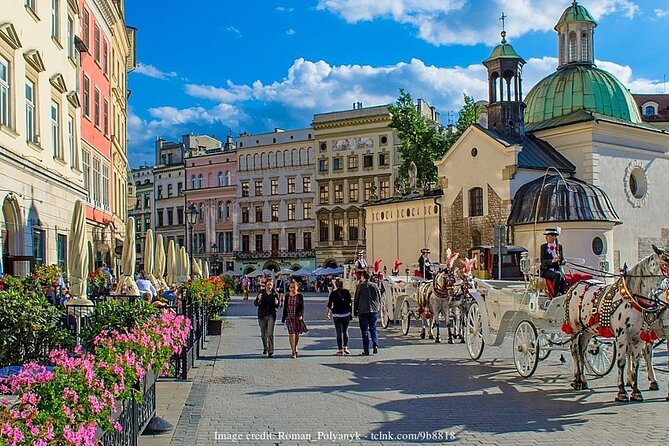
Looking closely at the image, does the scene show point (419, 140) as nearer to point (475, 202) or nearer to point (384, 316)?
point (475, 202)

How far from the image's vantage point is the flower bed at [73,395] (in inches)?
155

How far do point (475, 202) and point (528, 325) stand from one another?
90.0 ft

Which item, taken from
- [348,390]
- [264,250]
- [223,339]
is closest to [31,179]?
[223,339]

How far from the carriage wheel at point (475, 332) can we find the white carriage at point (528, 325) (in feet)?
0.92

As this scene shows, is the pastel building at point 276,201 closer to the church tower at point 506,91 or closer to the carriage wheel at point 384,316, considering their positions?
the church tower at point 506,91


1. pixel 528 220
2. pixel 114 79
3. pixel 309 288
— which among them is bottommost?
pixel 309 288

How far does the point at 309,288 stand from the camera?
7100cm

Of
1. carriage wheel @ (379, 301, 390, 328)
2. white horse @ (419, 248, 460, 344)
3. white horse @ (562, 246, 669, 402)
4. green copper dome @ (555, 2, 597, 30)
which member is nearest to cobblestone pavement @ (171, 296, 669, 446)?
white horse @ (562, 246, 669, 402)

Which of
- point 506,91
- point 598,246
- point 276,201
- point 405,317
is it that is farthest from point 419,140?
point 405,317

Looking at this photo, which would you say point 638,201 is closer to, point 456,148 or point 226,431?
point 456,148

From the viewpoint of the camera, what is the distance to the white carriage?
12367 millimetres

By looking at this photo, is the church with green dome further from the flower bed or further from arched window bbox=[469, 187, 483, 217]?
the flower bed

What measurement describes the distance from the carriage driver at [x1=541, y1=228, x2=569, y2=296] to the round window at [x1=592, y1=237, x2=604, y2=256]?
21.7 meters

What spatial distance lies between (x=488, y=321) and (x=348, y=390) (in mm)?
3744
